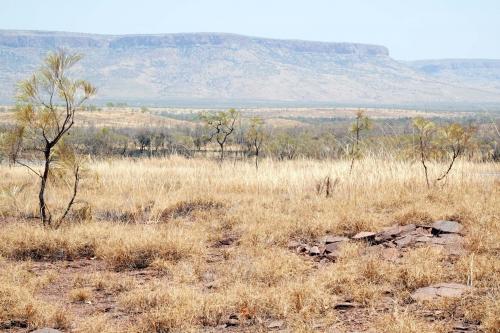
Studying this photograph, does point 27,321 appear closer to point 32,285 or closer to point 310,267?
point 32,285

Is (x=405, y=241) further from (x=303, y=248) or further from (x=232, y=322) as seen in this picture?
(x=232, y=322)

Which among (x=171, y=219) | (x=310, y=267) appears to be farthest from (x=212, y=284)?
(x=171, y=219)

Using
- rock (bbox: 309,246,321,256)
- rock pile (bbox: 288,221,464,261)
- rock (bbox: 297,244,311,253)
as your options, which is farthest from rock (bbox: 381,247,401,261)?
rock (bbox: 297,244,311,253)

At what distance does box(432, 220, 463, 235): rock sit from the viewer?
741 centimetres

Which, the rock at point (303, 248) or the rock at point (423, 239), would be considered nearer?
the rock at point (423, 239)

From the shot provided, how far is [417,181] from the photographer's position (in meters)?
11.1

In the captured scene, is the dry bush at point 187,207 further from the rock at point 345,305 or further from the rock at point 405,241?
the rock at point 345,305

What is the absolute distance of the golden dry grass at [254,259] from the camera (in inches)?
202

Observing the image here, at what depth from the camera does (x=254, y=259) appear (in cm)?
700

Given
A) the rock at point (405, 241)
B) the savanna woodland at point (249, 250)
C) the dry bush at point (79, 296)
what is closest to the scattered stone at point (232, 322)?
the savanna woodland at point (249, 250)

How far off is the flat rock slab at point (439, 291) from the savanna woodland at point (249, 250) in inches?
0.9

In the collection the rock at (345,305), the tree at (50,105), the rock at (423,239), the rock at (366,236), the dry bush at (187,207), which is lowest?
the dry bush at (187,207)

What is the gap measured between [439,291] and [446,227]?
2303mm

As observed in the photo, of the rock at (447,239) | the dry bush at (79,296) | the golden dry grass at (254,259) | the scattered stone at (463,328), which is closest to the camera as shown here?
the scattered stone at (463,328)
